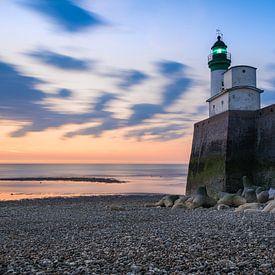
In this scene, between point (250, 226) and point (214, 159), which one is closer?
point (250, 226)

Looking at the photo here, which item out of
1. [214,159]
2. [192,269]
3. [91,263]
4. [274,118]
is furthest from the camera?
[214,159]

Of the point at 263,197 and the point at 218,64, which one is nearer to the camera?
the point at 263,197

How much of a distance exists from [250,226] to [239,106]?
17421 millimetres

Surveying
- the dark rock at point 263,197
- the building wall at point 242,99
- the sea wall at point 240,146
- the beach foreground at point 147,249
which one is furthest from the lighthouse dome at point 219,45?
the beach foreground at point 147,249

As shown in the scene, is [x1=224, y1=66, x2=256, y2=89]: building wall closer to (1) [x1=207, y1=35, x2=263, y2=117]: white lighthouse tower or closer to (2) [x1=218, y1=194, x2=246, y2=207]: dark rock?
(1) [x1=207, y1=35, x2=263, y2=117]: white lighthouse tower

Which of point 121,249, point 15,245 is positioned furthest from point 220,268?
point 15,245

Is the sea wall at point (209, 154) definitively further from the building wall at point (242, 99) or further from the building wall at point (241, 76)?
the building wall at point (241, 76)

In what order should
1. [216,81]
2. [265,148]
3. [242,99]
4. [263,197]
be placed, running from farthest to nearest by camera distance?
[216,81] < [242,99] < [265,148] < [263,197]

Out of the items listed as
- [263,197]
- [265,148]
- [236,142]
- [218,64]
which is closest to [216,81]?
[218,64]

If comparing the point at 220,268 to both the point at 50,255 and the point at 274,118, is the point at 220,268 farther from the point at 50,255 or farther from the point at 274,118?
the point at 274,118

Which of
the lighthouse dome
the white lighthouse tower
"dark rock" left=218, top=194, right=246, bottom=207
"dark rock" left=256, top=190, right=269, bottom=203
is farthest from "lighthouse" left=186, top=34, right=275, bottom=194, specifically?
the lighthouse dome

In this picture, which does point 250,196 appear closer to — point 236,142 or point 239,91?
point 236,142

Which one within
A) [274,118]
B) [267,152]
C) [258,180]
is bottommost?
[258,180]

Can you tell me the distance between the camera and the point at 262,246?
7.00 meters
